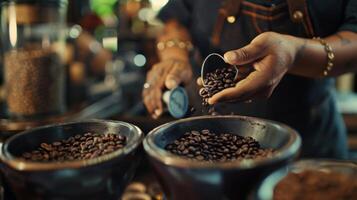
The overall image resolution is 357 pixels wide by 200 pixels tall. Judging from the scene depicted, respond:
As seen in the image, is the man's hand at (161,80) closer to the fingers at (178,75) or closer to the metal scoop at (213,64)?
the fingers at (178,75)

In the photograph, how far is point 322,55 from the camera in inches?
36.9

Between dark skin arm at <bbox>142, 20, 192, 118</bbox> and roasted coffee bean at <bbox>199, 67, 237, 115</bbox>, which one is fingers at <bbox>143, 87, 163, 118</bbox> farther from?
roasted coffee bean at <bbox>199, 67, 237, 115</bbox>

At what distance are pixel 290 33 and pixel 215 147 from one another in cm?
40

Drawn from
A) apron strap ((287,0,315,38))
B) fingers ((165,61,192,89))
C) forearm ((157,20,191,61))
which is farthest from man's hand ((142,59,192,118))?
apron strap ((287,0,315,38))

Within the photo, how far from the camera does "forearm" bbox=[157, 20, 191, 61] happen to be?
4.23ft

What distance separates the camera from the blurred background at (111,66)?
1899mm

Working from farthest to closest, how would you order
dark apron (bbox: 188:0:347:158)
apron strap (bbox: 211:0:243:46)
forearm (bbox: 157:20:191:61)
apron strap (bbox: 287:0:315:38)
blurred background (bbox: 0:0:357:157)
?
blurred background (bbox: 0:0:357:157) < forearm (bbox: 157:20:191:61) < apron strap (bbox: 211:0:243:46) < apron strap (bbox: 287:0:315:38) < dark apron (bbox: 188:0:347:158)

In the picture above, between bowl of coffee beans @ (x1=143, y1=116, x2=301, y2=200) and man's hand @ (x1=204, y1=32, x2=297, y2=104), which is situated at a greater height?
man's hand @ (x1=204, y1=32, x2=297, y2=104)

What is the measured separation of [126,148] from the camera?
27.1 inches

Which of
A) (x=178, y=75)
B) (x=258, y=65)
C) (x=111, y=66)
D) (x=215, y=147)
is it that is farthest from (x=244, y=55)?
(x=111, y=66)

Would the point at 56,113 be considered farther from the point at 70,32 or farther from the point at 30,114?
the point at 70,32

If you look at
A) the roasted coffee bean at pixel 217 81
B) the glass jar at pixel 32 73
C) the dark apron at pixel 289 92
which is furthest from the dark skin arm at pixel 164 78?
the glass jar at pixel 32 73

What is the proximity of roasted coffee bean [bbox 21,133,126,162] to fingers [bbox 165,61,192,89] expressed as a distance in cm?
31

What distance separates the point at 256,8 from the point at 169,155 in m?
0.63
